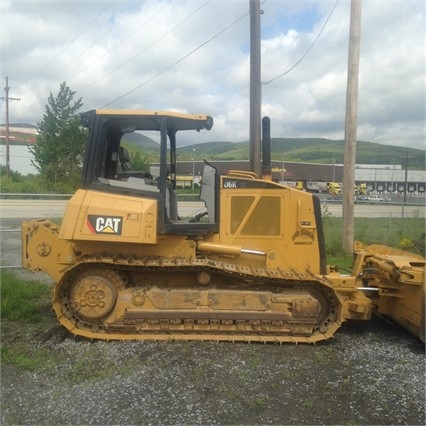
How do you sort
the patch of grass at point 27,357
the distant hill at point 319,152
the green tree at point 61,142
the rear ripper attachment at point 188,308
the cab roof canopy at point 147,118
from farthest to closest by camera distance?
the distant hill at point 319,152
the green tree at point 61,142
the cab roof canopy at point 147,118
the rear ripper attachment at point 188,308
the patch of grass at point 27,357

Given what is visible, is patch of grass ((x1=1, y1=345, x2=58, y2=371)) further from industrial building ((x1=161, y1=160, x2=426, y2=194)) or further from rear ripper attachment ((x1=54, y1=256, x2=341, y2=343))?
industrial building ((x1=161, y1=160, x2=426, y2=194))

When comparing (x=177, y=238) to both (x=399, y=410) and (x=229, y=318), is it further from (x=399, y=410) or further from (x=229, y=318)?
(x=399, y=410)

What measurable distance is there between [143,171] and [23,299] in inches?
112

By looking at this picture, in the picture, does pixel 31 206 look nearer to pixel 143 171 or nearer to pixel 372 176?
pixel 143 171

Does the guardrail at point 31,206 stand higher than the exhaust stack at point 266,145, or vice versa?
the exhaust stack at point 266,145

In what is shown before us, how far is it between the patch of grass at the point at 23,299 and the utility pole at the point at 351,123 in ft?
22.3

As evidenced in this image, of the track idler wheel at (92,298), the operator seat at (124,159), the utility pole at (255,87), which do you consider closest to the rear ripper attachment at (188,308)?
the track idler wheel at (92,298)

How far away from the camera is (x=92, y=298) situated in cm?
539

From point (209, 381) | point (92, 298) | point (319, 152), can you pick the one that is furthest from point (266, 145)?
point (319, 152)

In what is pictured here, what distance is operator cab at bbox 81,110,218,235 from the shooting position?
5.59m

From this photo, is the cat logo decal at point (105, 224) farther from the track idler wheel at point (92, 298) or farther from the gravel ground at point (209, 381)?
the gravel ground at point (209, 381)

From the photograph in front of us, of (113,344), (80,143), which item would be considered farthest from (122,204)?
(80,143)

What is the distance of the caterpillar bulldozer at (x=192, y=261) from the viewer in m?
5.34

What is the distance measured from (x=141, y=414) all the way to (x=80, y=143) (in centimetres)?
2394
